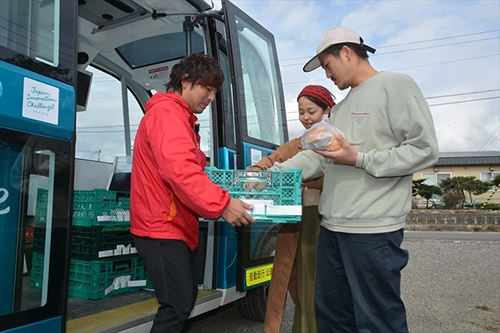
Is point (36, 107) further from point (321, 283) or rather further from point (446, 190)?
point (446, 190)

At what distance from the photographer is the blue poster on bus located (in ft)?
6.21

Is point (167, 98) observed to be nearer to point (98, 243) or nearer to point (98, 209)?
point (98, 209)

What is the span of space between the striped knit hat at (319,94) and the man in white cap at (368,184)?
32.9 inches

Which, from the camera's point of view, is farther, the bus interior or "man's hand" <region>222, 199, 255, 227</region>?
the bus interior

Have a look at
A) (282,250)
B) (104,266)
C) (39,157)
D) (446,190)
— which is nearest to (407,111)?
(282,250)

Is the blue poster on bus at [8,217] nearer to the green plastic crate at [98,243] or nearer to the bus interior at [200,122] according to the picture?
the bus interior at [200,122]

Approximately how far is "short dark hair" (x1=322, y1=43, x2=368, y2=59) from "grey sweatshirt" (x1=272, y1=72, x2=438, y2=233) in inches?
6.7

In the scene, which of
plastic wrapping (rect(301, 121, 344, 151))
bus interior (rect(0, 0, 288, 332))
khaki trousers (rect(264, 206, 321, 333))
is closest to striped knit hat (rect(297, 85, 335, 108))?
bus interior (rect(0, 0, 288, 332))

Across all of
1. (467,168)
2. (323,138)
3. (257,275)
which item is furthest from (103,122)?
A: (467,168)

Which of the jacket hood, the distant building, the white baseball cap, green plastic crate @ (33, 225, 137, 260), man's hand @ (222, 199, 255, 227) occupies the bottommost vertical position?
green plastic crate @ (33, 225, 137, 260)

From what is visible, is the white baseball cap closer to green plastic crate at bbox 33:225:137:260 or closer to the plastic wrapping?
the plastic wrapping

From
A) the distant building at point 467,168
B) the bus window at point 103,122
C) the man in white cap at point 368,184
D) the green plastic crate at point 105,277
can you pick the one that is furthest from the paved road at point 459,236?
the distant building at point 467,168

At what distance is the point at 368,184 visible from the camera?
6.78ft

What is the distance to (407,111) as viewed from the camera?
1.95 metres
